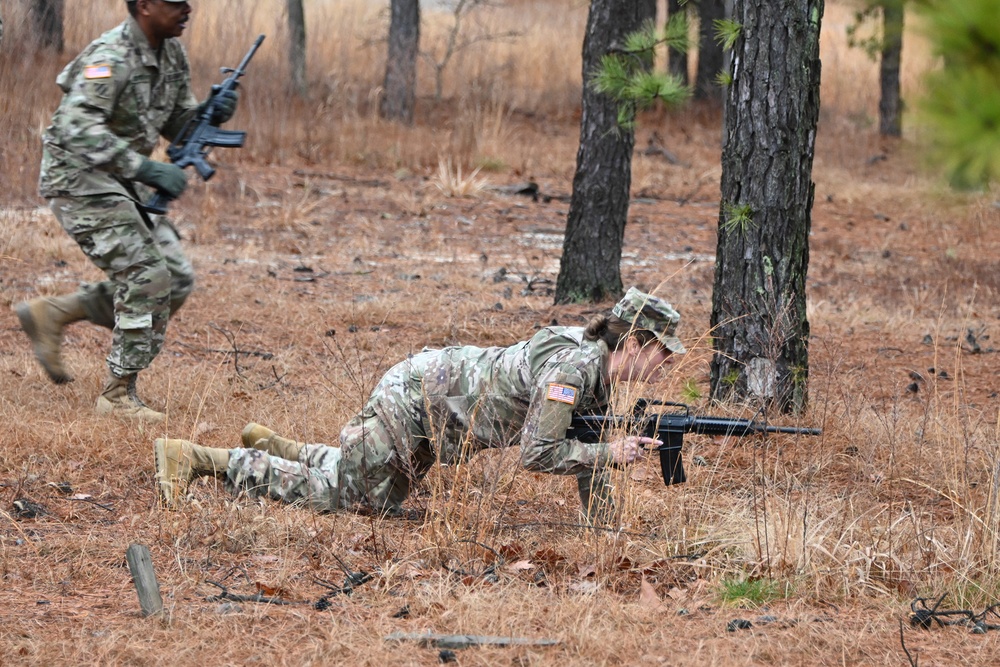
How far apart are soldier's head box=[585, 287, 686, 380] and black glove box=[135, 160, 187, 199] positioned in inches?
86.0

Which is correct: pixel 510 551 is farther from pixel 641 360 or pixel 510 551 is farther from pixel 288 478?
pixel 288 478

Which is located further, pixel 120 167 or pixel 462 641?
pixel 120 167

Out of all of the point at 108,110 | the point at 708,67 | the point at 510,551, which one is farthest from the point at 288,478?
the point at 708,67

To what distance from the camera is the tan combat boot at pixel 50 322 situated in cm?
562

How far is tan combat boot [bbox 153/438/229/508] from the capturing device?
14.3 ft

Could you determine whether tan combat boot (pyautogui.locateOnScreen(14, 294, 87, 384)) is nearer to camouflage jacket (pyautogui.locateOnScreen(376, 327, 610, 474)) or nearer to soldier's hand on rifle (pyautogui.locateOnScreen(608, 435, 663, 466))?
camouflage jacket (pyautogui.locateOnScreen(376, 327, 610, 474))

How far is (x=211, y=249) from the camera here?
9.98 meters

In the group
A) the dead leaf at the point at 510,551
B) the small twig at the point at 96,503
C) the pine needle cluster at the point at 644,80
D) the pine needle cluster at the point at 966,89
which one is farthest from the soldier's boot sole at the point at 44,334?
the pine needle cluster at the point at 966,89

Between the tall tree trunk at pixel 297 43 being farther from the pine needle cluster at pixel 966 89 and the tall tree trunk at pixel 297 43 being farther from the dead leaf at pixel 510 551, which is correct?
the pine needle cluster at pixel 966 89

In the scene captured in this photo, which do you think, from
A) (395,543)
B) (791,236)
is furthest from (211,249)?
(395,543)

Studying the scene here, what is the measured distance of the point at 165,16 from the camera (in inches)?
206

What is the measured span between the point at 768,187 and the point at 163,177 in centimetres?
286

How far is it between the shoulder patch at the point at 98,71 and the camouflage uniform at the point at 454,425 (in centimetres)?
190

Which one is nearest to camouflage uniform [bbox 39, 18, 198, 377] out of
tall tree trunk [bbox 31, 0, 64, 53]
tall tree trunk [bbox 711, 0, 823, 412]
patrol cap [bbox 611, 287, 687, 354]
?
patrol cap [bbox 611, 287, 687, 354]
